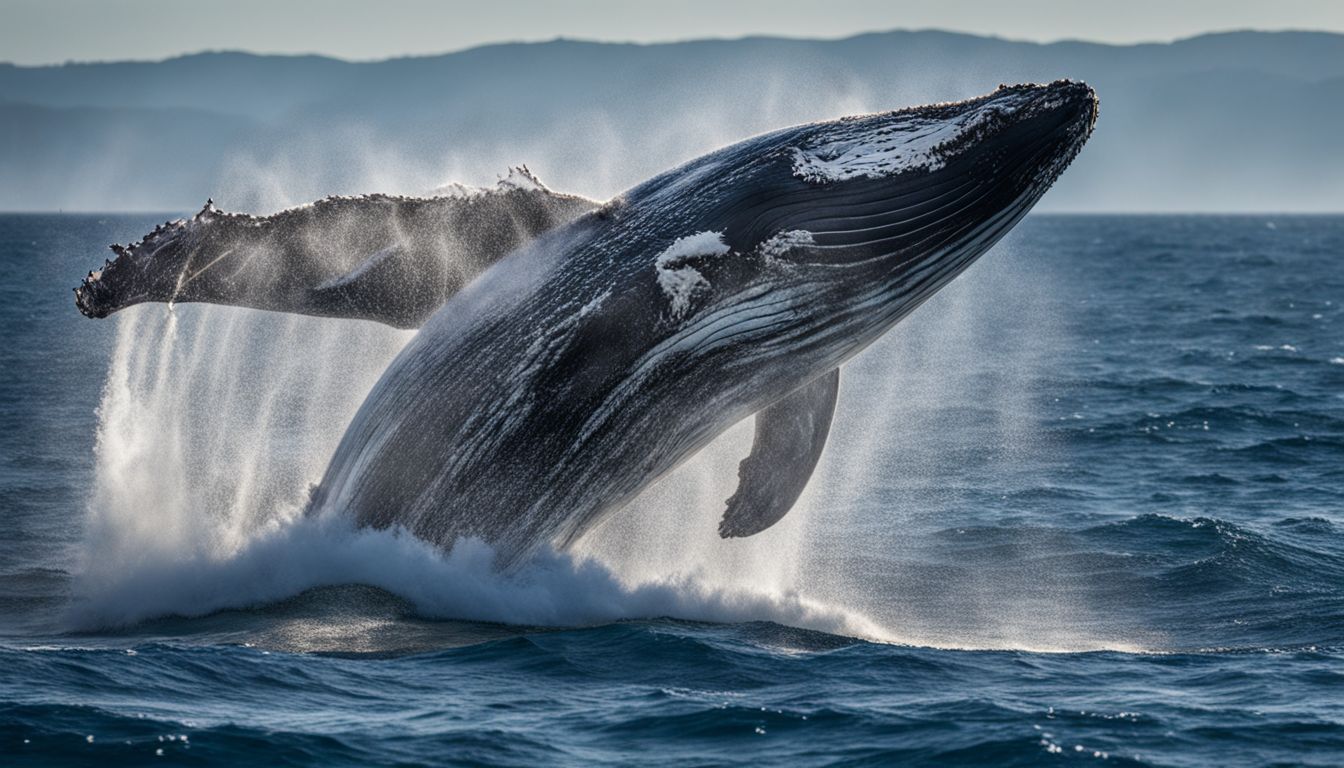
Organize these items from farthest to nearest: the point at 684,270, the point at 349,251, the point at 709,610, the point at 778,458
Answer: the point at 709,610 < the point at 778,458 < the point at 349,251 < the point at 684,270

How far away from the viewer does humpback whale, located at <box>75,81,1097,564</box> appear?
10492 mm

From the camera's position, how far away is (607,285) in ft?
34.9

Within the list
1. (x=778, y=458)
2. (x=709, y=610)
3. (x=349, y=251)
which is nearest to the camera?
(x=349, y=251)

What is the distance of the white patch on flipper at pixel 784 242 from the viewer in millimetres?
10430

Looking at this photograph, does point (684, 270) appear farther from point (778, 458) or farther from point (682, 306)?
point (778, 458)

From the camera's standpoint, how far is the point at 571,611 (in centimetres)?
1162

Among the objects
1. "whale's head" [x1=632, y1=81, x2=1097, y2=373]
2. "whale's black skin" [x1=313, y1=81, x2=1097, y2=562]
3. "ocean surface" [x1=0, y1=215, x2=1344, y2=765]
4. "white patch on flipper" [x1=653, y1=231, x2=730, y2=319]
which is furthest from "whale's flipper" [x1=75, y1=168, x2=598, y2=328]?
"ocean surface" [x1=0, y1=215, x2=1344, y2=765]

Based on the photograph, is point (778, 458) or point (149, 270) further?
point (778, 458)

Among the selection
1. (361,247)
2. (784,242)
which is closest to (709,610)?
(784,242)

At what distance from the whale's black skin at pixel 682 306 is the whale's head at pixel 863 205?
13mm

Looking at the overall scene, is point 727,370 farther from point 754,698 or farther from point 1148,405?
point 1148,405

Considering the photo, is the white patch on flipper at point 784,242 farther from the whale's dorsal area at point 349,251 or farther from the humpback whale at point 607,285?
the whale's dorsal area at point 349,251

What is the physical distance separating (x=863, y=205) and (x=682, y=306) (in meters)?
1.34

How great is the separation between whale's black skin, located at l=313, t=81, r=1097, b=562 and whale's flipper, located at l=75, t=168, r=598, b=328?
23 cm
